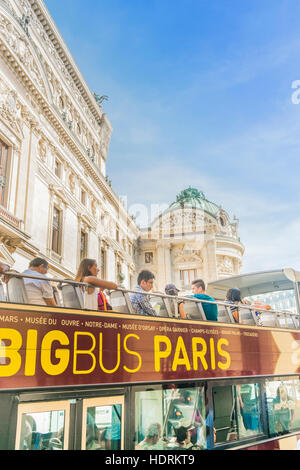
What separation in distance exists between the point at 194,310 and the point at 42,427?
8.35 ft

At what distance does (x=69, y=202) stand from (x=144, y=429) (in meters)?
16.9

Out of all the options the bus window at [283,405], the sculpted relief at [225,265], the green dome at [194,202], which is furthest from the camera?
the green dome at [194,202]

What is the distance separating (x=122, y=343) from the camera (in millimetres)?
4152

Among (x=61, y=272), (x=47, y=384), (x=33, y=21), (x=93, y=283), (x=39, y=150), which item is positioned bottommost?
(x=47, y=384)

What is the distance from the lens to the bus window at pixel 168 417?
13.6 feet

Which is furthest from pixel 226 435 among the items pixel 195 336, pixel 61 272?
pixel 61 272

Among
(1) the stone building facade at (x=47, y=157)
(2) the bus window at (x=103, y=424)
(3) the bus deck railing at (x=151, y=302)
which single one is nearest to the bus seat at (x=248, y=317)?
(3) the bus deck railing at (x=151, y=302)

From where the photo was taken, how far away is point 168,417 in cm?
431

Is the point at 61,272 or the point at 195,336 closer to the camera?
the point at 195,336

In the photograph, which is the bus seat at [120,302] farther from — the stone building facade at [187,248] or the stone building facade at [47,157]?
the stone building facade at [187,248]

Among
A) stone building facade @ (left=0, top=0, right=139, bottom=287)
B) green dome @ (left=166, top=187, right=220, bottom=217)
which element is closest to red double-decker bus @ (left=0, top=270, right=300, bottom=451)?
stone building facade @ (left=0, top=0, right=139, bottom=287)

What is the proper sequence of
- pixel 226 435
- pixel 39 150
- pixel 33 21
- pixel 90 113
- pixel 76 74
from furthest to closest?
pixel 90 113 → pixel 76 74 → pixel 33 21 → pixel 39 150 → pixel 226 435

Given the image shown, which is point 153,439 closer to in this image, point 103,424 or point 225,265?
point 103,424

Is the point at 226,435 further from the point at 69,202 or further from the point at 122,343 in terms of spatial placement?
the point at 69,202
